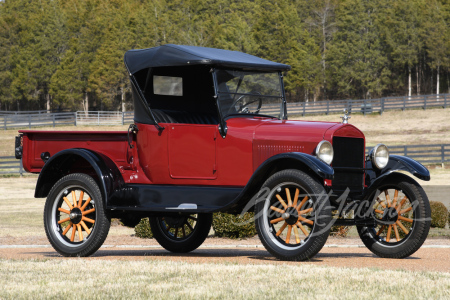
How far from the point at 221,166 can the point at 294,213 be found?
4.05 ft

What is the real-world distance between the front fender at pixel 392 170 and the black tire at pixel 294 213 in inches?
41.8

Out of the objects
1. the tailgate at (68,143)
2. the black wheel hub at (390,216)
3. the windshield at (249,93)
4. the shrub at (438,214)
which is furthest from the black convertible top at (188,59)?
the shrub at (438,214)

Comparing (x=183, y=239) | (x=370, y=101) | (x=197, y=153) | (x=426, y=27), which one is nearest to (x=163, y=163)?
(x=197, y=153)

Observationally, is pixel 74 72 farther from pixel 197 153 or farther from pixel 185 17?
pixel 197 153

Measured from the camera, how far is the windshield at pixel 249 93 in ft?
29.4

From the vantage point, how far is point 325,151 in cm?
789

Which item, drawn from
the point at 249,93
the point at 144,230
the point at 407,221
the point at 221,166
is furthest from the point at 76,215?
the point at 144,230

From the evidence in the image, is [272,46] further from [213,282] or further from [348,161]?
[213,282]

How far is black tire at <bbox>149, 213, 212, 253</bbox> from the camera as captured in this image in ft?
33.7

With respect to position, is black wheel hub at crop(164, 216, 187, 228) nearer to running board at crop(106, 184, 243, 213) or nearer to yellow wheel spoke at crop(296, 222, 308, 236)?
running board at crop(106, 184, 243, 213)

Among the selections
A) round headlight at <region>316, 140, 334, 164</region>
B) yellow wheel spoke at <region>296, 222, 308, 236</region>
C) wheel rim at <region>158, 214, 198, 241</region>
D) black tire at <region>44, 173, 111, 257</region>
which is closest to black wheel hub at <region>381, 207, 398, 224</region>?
round headlight at <region>316, 140, 334, 164</region>

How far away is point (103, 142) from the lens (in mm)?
9477

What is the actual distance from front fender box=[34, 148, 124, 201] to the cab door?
767 mm

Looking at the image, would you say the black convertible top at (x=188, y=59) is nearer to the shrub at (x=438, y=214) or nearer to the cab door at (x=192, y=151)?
the cab door at (x=192, y=151)
